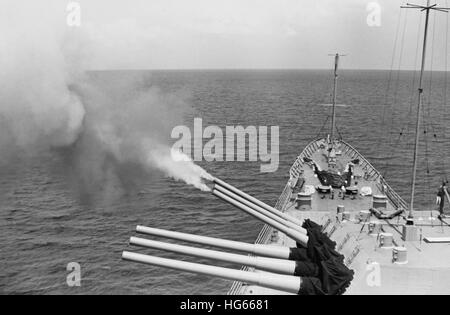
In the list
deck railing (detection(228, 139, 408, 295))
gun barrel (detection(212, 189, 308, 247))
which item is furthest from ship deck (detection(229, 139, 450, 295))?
gun barrel (detection(212, 189, 308, 247))

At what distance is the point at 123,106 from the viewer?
76.9ft

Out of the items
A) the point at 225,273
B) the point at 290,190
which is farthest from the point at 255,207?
the point at 290,190

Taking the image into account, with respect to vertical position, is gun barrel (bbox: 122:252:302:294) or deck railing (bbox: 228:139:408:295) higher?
gun barrel (bbox: 122:252:302:294)

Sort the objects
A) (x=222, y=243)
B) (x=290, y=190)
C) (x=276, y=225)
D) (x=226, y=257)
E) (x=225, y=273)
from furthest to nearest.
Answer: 1. (x=290, y=190)
2. (x=276, y=225)
3. (x=222, y=243)
4. (x=226, y=257)
5. (x=225, y=273)

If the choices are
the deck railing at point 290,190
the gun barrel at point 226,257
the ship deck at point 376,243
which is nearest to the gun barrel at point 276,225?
the gun barrel at point 226,257

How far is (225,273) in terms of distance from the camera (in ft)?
38.9

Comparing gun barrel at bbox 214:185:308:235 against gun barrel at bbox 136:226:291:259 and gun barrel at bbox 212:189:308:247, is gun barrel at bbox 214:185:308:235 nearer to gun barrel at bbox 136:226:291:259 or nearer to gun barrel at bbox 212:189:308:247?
gun barrel at bbox 212:189:308:247

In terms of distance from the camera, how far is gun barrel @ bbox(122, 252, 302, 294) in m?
11.4

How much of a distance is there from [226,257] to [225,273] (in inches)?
24.3

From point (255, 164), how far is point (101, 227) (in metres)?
23.6

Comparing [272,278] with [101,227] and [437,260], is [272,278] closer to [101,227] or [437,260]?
[437,260]

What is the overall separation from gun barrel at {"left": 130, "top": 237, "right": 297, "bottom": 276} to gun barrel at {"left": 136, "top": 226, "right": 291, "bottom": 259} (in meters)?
0.48

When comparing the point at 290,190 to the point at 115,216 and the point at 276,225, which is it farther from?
the point at 276,225
